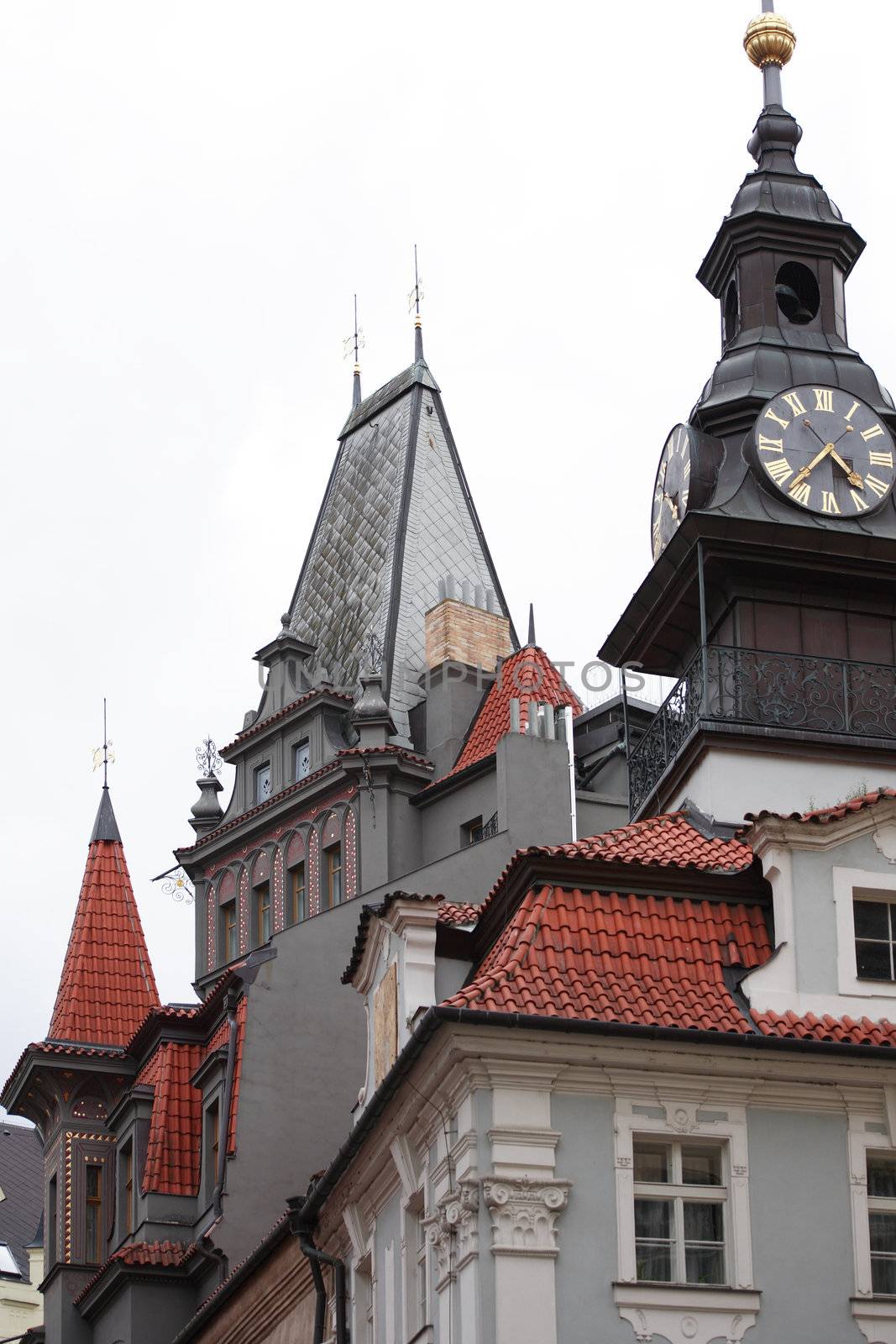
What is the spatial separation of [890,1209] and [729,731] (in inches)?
315

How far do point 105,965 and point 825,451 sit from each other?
2478 centimetres

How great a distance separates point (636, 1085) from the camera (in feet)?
88.5

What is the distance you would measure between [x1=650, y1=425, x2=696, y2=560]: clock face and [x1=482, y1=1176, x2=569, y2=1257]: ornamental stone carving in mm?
12053

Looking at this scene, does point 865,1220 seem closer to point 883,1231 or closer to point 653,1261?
point 883,1231

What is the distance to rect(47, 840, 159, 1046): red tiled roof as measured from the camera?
54.0 m

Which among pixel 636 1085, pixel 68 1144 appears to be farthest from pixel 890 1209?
pixel 68 1144

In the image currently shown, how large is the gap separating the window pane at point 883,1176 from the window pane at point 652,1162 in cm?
214

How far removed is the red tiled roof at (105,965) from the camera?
177 feet

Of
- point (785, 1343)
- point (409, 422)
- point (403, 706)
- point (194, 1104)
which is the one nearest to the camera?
point (785, 1343)

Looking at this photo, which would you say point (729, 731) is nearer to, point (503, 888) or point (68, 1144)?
point (503, 888)

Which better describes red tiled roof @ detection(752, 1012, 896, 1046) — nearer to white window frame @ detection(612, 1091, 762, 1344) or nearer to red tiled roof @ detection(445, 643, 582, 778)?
white window frame @ detection(612, 1091, 762, 1344)

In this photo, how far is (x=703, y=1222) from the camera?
26.8 m

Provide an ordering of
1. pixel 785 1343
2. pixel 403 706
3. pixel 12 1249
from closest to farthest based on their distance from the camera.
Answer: pixel 785 1343 → pixel 403 706 → pixel 12 1249

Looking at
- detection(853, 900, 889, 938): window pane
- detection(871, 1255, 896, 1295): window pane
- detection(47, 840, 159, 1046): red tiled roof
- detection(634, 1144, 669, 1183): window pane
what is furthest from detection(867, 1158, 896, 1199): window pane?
detection(47, 840, 159, 1046): red tiled roof
